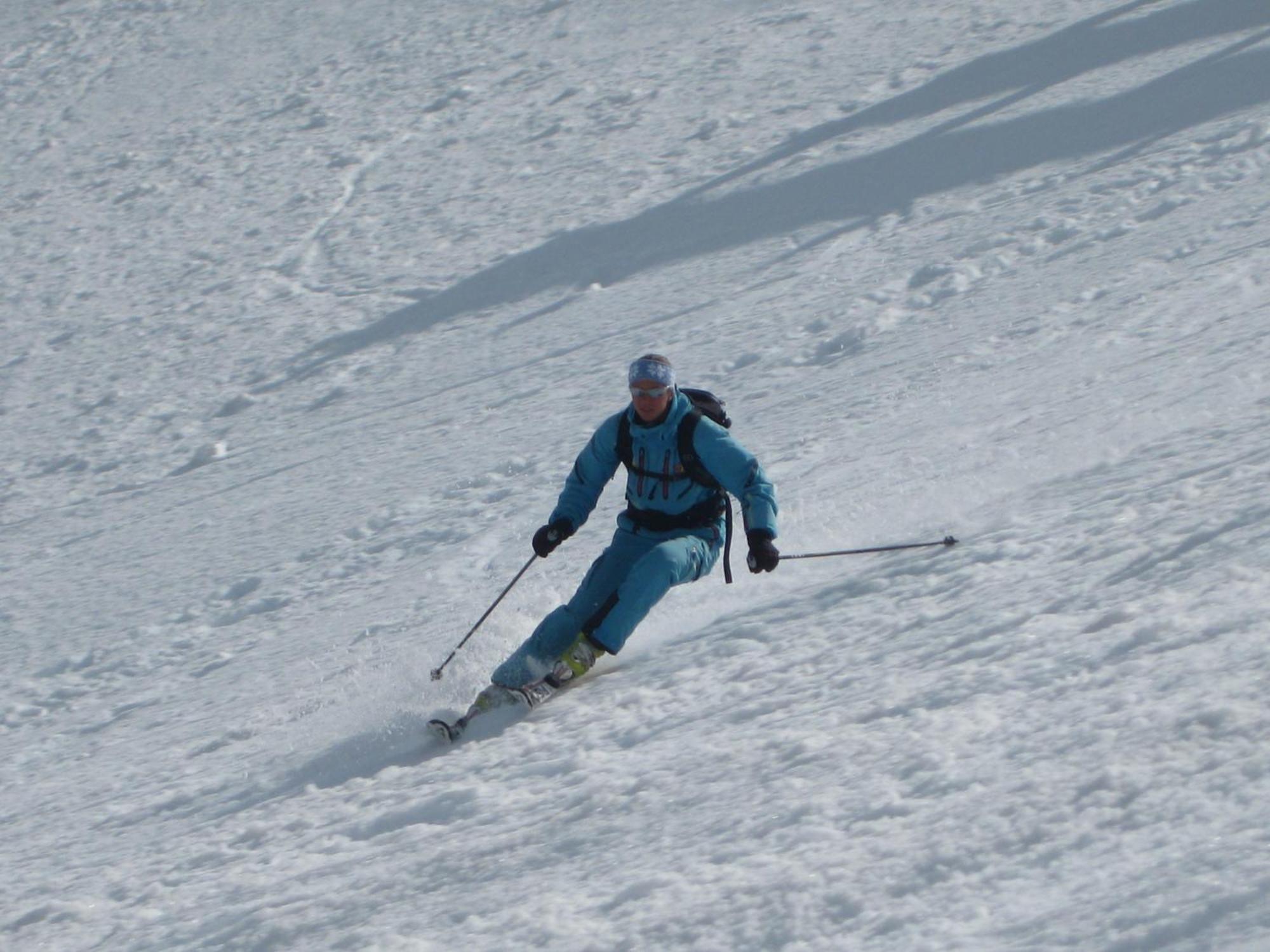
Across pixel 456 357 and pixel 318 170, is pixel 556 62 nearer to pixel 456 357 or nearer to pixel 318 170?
pixel 318 170

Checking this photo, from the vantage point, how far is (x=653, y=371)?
20.3 feet

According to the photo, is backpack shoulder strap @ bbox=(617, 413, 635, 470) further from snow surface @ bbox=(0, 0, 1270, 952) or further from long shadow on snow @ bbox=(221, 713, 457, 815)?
long shadow on snow @ bbox=(221, 713, 457, 815)

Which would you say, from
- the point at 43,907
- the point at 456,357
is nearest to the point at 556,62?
the point at 456,357

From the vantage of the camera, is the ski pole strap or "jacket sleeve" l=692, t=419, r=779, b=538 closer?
"jacket sleeve" l=692, t=419, r=779, b=538

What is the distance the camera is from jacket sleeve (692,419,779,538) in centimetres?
616

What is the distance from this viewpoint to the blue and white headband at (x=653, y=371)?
20.3 ft

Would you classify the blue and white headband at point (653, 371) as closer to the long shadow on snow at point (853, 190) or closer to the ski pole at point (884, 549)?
the ski pole at point (884, 549)

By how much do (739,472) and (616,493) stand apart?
146 inches

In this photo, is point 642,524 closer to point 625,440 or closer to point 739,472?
point 625,440

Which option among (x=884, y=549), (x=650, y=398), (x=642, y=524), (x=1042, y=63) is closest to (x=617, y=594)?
(x=642, y=524)

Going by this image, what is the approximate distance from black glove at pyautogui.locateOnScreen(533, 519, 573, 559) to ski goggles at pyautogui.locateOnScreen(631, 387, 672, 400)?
80cm

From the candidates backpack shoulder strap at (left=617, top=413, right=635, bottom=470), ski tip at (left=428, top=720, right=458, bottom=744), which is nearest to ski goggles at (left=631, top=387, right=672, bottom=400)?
backpack shoulder strap at (left=617, top=413, right=635, bottom=470)

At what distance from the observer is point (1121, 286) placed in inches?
426

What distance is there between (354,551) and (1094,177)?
8.08 metres
